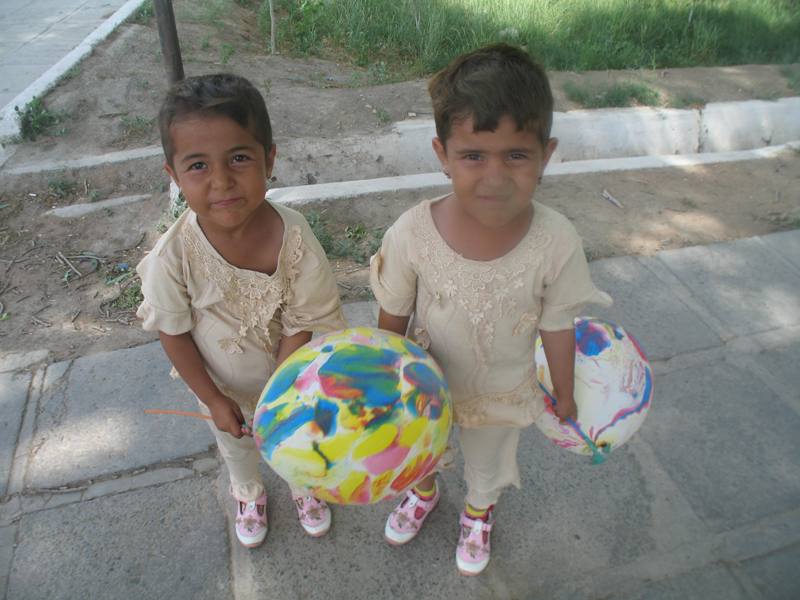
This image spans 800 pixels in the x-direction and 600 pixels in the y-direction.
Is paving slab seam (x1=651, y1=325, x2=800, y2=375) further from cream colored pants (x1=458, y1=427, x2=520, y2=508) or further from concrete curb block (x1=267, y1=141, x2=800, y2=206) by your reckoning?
concrete curb block (x1=267, y1=141, x2=800, y2=206)

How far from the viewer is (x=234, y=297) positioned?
155 cm

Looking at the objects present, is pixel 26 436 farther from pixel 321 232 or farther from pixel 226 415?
pixel 321 232

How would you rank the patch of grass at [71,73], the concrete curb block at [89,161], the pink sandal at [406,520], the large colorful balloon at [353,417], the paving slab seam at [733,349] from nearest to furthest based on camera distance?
1. the large colorful balloon at [353,417]
2. the pink sandal at [406,520]
3. the paving slab seam at [733,349]
4. the concrete curb block at [89,161]
5. the patch of grass at [71,73]

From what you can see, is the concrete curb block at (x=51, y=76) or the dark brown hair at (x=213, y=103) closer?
the dark brown hair at (x=213, y=103)

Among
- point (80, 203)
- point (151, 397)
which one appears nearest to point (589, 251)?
point (151, 397)

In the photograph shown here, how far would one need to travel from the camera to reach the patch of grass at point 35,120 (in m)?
4.38

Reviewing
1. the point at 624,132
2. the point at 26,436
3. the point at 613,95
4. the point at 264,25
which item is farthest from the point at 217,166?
the point at 264,25

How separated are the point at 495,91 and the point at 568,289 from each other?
499 mm

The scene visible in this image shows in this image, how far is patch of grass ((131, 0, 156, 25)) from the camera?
6461mm

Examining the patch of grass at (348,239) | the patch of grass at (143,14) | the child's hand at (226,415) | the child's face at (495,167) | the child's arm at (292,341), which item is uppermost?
the child's face at (495,167)

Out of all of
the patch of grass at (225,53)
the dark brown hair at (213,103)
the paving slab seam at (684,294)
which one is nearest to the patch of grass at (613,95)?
the paving slab seam at (684,294)

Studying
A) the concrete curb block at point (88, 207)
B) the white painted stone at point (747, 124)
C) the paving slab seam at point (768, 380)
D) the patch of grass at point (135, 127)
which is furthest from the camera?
the white painted stone at point (747, 124)

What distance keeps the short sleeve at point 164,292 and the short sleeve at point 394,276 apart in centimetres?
49

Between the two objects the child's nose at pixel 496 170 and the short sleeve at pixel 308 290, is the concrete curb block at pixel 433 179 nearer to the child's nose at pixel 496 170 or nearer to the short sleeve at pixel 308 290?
the short sleeve at pixel 308 290
